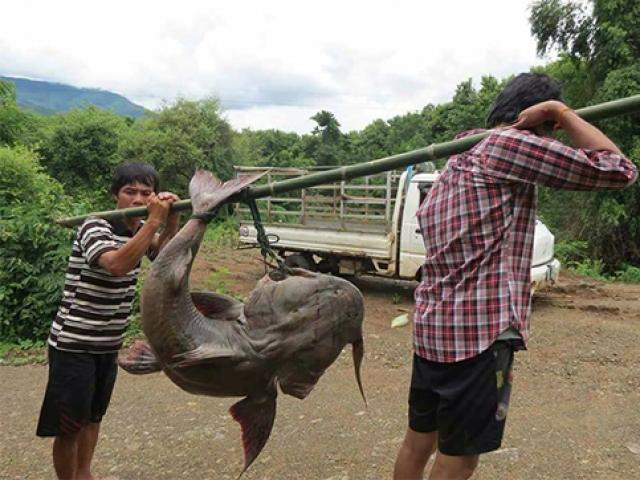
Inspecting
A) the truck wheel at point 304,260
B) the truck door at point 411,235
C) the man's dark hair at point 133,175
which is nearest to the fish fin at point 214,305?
the man's dark hair at point 133,175

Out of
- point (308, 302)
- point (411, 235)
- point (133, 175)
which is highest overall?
point (133, 175)

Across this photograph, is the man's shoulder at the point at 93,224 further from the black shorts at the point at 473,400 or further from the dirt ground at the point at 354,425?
the dirt ground at the point at 354,425

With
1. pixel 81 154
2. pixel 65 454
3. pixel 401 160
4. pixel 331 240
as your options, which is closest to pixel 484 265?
pixel 401 160

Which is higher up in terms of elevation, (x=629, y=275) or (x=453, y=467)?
(x=453, y=467)

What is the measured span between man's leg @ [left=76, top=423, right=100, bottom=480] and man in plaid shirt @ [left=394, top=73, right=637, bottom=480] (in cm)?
Result: 194

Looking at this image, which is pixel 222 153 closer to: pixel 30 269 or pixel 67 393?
pixel 30 269

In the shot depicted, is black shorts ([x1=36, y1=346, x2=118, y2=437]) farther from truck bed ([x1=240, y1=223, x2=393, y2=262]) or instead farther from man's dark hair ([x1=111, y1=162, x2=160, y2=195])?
truck bed ([x1=240, y1=223, x2=393, y2=262])

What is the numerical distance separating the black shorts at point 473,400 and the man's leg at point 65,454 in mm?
1839

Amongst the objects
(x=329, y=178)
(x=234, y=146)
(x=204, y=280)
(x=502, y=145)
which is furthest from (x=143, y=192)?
(x=234, y=146)

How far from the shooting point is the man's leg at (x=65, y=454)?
113 inches

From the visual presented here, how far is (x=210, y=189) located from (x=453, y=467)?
1355mm

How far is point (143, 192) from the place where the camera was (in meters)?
2.69

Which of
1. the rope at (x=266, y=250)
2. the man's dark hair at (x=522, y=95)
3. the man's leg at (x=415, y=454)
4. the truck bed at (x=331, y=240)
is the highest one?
the man's dark hair at (x=522, y=95)

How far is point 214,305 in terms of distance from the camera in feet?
6.72
